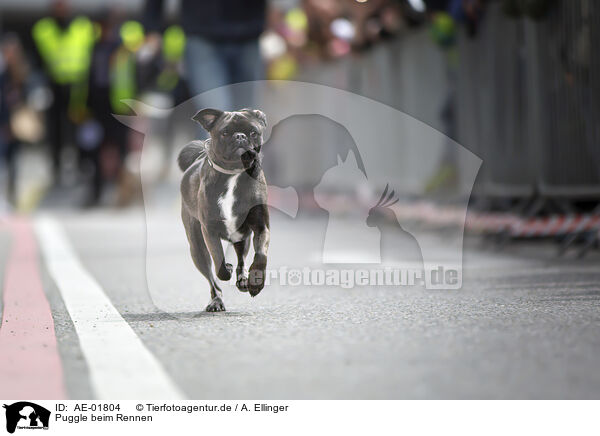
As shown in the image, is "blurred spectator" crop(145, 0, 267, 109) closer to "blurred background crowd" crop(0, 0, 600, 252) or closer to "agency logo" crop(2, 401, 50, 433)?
"blurred background crowd" crop(0, 0, 600, 252)

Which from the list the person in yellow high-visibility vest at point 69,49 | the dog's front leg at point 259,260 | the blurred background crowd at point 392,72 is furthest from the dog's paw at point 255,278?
the person in yellow high-visibility vest at point 69,49

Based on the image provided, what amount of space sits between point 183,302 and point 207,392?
82.7 inches

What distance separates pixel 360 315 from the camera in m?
4.92

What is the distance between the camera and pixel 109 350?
4.09 m

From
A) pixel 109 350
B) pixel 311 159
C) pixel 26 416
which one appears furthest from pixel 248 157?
pixel 311 159

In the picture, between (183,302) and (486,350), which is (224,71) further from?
(486,350)

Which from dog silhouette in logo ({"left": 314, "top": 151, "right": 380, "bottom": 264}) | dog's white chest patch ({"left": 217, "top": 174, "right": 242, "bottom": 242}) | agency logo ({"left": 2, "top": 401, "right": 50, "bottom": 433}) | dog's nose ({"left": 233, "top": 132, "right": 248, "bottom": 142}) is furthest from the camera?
dog silhouette in logo ({"left": 314, "top": 151, "right": 380, "bottom": 264})

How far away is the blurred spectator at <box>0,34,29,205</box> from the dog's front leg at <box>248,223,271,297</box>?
580 inches

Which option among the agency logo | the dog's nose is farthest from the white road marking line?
the dog's nose

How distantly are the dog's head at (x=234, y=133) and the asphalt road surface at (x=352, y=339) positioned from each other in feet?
2.03

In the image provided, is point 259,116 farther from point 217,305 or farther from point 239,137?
point 217,305

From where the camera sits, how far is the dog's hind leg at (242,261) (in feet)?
14.3

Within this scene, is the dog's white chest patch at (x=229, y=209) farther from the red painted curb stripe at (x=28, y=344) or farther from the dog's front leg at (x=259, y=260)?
the red painted curb stripe at (x=28, y=344)

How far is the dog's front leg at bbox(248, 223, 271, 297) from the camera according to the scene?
4.30m
